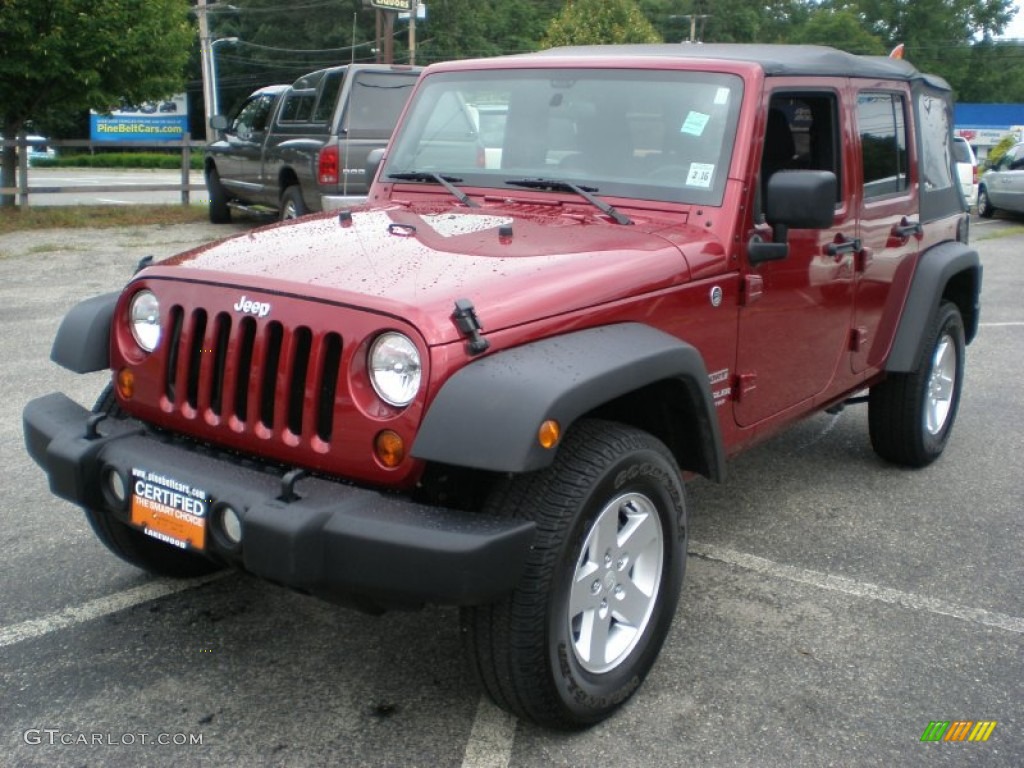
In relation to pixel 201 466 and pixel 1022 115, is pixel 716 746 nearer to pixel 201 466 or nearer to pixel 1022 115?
pixel 201 466

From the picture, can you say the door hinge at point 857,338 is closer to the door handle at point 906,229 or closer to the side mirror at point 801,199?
the door handle at point 906,229

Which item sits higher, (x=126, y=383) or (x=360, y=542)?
(x=126, y=383)

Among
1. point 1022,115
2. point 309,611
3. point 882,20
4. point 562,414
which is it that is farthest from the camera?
point 882,20

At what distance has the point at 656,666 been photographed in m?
3.43

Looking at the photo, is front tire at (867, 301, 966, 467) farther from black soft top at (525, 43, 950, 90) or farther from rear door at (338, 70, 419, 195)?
rear door at (338, 70, 419, 195)

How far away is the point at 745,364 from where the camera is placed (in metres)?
3.79

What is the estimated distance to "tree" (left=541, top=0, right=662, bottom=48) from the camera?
3469 centimetres

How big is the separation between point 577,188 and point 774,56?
0.96m

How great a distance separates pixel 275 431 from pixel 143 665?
103cm

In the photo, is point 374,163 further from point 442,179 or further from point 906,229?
point 906,229

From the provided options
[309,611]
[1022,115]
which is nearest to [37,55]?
[309,611]

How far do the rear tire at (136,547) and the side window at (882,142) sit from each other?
305cm

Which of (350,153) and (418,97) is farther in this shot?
(350,153)

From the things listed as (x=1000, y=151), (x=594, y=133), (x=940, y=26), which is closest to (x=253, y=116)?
(x=594, y=133)
